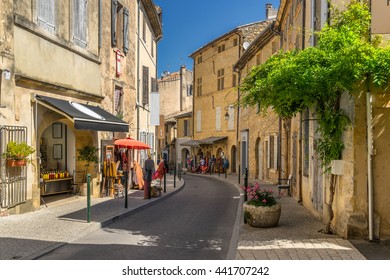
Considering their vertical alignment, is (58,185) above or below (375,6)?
below

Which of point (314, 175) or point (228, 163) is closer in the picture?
point (314, 175)

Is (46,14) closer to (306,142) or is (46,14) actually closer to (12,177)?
(12,177)

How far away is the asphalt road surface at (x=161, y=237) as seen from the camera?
718 cm

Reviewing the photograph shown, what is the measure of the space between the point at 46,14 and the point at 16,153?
4027mm

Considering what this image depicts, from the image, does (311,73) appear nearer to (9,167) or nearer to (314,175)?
(314,175)

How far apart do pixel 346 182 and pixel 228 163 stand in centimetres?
2744

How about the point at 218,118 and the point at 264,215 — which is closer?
the point at 264,215

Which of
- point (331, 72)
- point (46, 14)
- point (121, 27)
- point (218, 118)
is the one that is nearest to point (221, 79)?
point (218, 118)

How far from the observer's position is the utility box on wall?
809 cm

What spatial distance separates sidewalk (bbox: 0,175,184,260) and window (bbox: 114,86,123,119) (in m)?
4.48

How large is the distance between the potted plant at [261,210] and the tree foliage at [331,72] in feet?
4.92

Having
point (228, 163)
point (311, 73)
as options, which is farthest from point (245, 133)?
point (311, 73)

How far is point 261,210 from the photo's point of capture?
9.27m

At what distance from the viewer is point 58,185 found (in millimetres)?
15203
